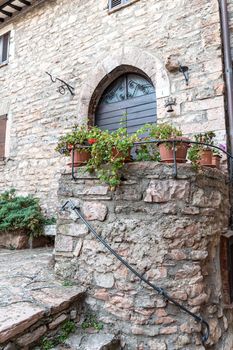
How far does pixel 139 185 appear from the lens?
2387mm

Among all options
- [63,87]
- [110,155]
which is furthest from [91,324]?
[63,87]

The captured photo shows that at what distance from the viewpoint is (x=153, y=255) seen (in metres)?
2.25

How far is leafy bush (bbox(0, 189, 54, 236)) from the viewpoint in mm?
4465

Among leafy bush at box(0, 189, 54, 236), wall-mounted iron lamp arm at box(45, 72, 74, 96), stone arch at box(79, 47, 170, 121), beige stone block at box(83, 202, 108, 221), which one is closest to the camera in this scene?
beige stone block at box(83, 202, 108, 221)

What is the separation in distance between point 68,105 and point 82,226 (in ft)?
10.4

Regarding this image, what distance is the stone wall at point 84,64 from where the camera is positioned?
3.72 metres

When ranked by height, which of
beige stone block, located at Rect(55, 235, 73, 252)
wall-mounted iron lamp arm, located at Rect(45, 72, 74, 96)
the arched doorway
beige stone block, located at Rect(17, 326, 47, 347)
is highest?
wall-mounted iron lamp arm, located at Rect(45, 72, 74, 96)

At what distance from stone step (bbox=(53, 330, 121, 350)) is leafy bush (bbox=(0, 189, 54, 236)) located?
269 centimetres

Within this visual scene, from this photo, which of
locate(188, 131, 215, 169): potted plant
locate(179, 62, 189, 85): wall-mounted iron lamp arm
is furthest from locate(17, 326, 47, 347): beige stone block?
locate(179, 62, 189, 85): wall-mounted iron lamp arm

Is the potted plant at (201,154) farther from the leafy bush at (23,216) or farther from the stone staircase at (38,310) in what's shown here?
the leafy bush at (23,216)

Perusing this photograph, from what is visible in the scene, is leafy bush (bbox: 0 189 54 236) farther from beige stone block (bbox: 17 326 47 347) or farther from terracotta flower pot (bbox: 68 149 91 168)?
beige stone block (bbox: 17 326 47 347)

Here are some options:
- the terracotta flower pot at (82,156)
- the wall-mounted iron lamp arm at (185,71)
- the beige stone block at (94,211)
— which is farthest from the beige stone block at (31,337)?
the wall-mounted iron lamp arm at (185,71)

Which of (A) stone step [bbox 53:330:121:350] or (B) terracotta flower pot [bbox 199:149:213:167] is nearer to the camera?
(A) stone step [bbox 53:330:121:350]

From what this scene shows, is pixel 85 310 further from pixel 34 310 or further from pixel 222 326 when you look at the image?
pixel 222 326
